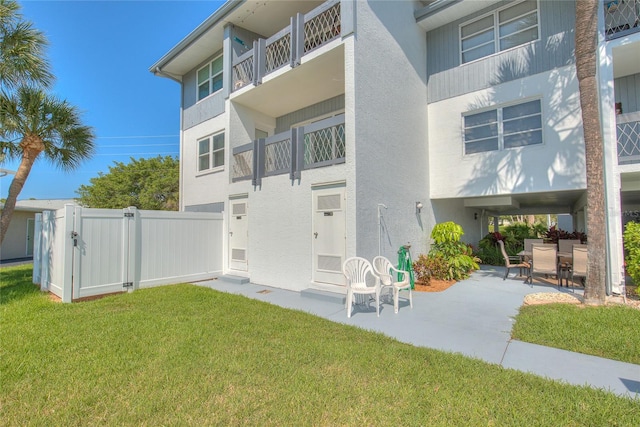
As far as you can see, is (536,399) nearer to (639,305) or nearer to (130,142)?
(639,305)

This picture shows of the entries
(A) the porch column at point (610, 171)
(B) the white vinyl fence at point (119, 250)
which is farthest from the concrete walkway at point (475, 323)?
(B) the white vinyl fence at point (119, 250)

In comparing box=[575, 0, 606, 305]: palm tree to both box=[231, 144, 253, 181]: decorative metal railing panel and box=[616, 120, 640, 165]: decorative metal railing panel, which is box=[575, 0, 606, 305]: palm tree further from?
box=[231, 144, 253, 181]: decorative metal railing panel

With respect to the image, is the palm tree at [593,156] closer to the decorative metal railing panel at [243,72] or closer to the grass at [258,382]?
the grass at [258,382]

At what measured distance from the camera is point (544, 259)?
309 inches

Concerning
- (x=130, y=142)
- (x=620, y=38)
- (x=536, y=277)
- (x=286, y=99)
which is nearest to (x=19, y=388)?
→ (x=286, y=99)

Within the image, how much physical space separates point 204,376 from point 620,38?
10.8 m

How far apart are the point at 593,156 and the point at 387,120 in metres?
4.44

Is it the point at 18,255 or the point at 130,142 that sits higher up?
the point at 130,142

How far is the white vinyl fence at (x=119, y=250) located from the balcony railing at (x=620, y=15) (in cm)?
1222

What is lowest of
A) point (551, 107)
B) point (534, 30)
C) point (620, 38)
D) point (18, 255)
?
point (18, 255)

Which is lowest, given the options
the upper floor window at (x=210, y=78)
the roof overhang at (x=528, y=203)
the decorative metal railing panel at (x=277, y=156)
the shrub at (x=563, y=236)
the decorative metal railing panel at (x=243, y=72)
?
the shrub at (x=563, y=236)

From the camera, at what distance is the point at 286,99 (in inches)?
401

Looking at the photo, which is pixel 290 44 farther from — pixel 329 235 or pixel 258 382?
pixel 258 382

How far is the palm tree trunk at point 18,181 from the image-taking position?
7.75m
